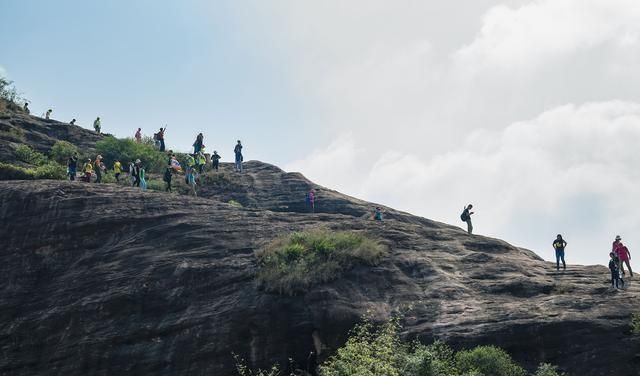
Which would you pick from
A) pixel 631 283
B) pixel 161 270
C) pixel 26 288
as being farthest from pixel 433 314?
pixel 26 288

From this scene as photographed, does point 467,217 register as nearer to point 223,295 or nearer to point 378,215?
point 378,215

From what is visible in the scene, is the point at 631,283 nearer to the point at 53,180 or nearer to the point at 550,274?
the point at 550,274

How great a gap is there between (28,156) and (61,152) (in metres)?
2.26

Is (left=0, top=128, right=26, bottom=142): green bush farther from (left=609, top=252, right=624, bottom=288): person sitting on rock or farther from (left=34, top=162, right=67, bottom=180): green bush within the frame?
(left=609, top=252, right=624, bottom=288): person sitting on rock

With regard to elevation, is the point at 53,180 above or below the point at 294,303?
above

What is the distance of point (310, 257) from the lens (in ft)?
108

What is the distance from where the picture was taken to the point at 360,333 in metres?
29.1

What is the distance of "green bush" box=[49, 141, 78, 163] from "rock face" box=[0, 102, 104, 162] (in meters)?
0.57

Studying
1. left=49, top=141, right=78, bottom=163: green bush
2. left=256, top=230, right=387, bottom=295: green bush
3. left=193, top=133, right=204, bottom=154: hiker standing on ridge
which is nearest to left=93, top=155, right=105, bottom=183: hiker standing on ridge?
left=49, top=141, right=78, bottom=163: green bush

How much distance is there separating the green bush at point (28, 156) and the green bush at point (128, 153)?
4149 mm

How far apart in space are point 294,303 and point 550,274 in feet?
30.2

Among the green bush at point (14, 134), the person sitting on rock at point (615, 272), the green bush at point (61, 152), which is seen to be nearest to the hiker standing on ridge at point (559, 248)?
the person sitting on rock at point (615, 272)

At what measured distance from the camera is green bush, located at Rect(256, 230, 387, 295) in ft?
104

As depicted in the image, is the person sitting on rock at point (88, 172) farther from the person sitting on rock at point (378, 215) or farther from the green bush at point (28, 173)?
the person sitting on rock at point (378, 215)
